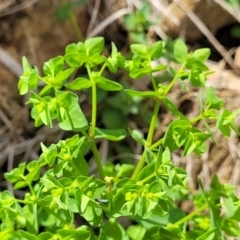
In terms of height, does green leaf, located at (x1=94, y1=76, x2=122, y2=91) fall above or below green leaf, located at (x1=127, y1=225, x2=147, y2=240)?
above

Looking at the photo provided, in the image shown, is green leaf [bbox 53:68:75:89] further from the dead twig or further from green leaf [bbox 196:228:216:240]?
the dead twig

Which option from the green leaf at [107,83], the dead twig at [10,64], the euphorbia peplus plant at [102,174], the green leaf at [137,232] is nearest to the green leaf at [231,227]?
the euphorbia peplus plant at [102,174]

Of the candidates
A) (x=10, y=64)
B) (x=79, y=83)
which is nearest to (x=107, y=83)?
(x=79, y=83)

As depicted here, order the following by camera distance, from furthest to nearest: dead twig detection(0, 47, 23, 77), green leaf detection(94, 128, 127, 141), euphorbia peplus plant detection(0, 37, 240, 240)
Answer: dead twig detection(0, 47, 23, 77)
green leaf detection(94, 128, 127, 141)
euphorbia peplus plant detection(0, 37, 240, 240)

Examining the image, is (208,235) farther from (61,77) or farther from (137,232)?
(61,77)

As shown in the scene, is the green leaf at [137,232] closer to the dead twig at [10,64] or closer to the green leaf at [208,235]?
the green leaf at [208,235]

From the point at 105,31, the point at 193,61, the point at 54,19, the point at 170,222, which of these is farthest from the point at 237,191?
the point at 54,19

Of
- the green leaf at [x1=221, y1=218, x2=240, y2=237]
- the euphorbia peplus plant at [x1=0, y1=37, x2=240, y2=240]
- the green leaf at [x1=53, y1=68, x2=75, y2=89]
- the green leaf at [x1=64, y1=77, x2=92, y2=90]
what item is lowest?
the green leaf at [x1=221, y1=218, x2=240, y2=237]

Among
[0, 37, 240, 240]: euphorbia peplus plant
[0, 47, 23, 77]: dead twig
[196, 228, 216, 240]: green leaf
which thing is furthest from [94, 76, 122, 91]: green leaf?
[0, 47, 23, 77]: dead twig

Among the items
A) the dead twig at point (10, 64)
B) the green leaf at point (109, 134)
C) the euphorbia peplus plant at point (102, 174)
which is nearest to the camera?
the euphorbia peplus plant at point (102, 174)
